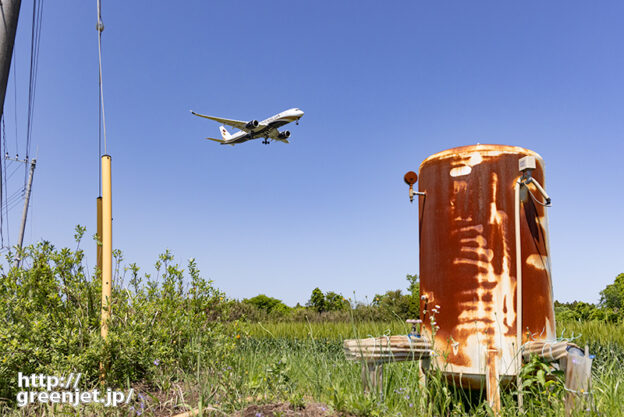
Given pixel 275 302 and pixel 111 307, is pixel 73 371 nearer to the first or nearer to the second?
pixel 111 307

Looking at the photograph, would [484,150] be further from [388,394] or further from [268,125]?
[268,125]

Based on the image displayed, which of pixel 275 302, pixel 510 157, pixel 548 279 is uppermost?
pixel 510 157

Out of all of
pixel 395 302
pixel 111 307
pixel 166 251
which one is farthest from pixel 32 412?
pixel 395 302

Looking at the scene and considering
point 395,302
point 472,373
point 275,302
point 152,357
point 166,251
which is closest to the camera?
point 472,373

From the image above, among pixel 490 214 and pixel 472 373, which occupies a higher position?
pixel 490 214

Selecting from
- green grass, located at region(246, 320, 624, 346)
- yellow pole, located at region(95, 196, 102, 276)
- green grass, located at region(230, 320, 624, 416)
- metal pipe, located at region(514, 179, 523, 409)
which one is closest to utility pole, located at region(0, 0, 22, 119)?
yellow pole, located at region(95, 196, 102, 276)

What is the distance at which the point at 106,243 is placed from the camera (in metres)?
4.59

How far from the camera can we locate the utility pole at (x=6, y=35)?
5.77m

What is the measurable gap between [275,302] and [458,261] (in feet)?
51.7

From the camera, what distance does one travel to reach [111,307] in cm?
477

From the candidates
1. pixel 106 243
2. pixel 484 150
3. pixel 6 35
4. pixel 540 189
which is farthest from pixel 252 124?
pixel 540 189

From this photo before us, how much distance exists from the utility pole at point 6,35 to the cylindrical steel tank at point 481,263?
16.9 ft

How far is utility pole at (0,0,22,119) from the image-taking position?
5.77 metres

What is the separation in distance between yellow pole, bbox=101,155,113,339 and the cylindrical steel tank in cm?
297
